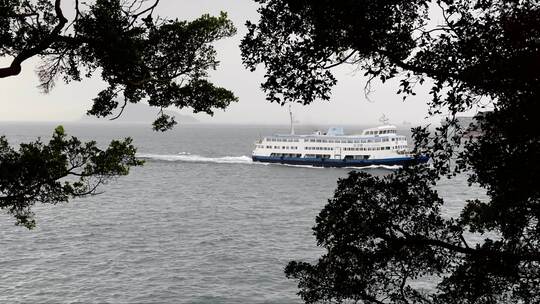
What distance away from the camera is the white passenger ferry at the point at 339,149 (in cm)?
7719

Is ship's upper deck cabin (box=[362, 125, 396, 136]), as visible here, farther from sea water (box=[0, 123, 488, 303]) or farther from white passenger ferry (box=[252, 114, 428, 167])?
sea water (box=[0, 123, 488, 303])

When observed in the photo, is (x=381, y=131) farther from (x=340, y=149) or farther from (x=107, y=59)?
(x=107, y=59)

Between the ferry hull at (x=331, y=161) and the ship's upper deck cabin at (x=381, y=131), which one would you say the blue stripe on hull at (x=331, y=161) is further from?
the ship's upper deck cabin at (x=381, y=131)

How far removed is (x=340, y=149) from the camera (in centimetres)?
7994

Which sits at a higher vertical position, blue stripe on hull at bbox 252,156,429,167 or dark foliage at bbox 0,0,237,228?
dark foliage at bbox 0,0,237,228

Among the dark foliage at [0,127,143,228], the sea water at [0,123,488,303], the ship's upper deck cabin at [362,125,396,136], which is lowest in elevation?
the sea water at [0,123,488,303]

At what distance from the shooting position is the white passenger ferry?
77.2m

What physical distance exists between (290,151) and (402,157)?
727 inches

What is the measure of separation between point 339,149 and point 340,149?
6.5 inches

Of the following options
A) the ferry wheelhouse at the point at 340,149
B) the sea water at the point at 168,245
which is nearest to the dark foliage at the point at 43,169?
the sea water at the point at 168,245

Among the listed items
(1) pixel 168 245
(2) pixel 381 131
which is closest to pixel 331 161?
(2) pixel 381 131

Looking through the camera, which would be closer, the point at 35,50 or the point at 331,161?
the point at 35,50

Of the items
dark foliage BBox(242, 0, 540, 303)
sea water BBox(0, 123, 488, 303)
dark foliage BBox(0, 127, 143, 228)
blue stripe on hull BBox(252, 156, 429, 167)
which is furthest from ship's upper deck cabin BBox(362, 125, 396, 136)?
dark foliage BBox(242, 0, 540, 303)

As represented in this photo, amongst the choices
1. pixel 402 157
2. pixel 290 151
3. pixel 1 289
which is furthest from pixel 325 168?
pixel 1 289
